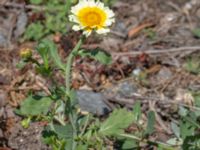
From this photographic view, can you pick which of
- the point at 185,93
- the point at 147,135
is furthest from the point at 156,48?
the point at 147,135

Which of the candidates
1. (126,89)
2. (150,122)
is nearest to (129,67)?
(126,89)

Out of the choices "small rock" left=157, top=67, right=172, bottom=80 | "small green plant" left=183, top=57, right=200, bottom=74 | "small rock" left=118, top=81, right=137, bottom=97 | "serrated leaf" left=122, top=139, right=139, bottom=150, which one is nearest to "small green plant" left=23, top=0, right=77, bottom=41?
"small rock" left=118, top=81, right=137, bottom=97

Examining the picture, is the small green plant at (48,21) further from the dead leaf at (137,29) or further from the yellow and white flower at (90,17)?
the yellow and white flower at (90,17)

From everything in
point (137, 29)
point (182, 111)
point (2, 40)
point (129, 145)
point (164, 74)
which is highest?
point (137, 29)

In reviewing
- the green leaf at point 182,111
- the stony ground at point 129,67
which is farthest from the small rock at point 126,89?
the green leaf at point 182,111

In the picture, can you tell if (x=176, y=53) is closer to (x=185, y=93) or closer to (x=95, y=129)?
(x=185, y=93)

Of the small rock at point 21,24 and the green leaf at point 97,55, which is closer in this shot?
the green leaf at point 97,55

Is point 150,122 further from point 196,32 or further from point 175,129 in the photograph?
point 196,32
